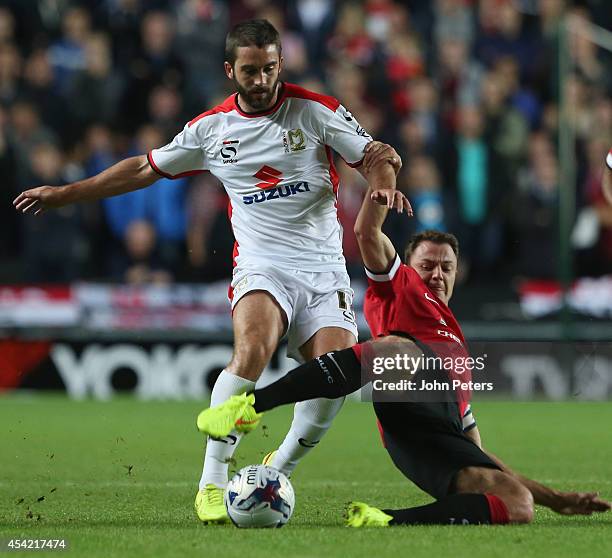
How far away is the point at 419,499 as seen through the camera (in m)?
7.55

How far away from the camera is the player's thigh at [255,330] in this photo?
6.59 m

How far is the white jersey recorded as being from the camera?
6.97 meters

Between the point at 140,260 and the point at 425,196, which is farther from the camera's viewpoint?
the point at 140,260

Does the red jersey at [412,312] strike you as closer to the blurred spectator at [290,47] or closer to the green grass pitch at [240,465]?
→ the green grass pitch at [240,465]

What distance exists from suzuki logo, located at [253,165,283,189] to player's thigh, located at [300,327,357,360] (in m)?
0.79

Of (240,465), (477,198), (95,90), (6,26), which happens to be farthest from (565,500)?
(6,26)

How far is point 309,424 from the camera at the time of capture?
700 cm

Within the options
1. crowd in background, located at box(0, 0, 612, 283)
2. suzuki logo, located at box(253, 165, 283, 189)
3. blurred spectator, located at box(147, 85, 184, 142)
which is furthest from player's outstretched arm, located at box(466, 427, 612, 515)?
blurred spectator, located at box(147, 85, 184, 142)

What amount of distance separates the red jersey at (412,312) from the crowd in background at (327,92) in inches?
286

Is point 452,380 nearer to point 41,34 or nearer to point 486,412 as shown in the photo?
point 486,412

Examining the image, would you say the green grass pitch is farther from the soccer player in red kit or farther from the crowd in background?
the crowd in background

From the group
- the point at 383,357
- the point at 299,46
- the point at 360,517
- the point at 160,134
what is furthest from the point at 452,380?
the point at 299,46

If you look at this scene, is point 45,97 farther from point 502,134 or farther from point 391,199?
point 391,199

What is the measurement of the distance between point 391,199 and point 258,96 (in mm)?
1017
